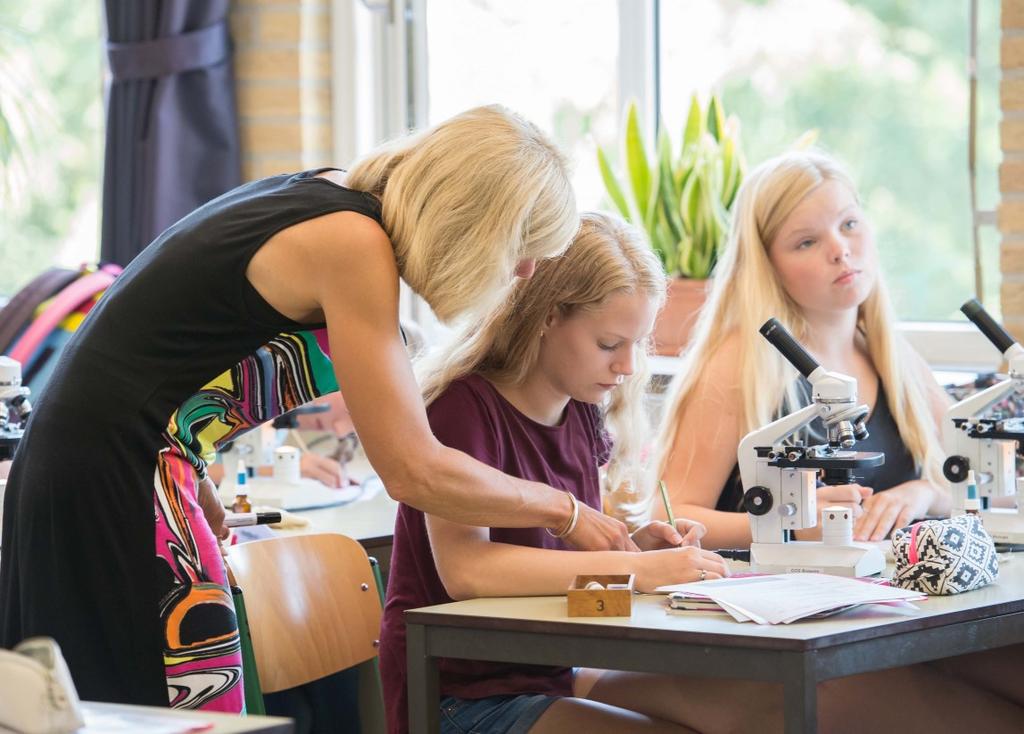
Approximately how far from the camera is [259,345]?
69.6 inches

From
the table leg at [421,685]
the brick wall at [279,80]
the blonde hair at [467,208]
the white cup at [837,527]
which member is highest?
the brick wall at [279,80]

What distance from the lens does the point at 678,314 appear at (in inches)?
139

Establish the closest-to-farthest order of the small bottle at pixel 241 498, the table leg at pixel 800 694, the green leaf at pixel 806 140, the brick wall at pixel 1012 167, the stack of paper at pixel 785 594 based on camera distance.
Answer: the table leg at pixel 800 694 < the stack of paper at pixel 785 594 < the small bottle at pixel 241 498 < the brick wall at pixel 1012 167 < the green leaf at pixel 806 140

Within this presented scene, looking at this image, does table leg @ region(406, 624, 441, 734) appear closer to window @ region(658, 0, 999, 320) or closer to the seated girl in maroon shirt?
the seated girl in maroon shirt

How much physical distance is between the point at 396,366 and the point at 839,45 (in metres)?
2.26

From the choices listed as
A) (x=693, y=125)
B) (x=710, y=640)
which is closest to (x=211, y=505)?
(x=710, y=640)

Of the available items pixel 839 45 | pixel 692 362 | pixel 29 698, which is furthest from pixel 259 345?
pixel 839 45

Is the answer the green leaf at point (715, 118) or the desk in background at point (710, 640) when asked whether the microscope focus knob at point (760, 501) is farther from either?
the green leaf at point (715, 118)

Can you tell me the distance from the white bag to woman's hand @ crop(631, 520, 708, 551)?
3.39 feet

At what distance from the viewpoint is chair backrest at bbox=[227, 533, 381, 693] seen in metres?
2.19

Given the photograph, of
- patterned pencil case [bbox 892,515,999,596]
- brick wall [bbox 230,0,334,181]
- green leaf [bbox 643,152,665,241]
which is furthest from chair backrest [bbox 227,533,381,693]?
brick wall [bbox 230,0,334,181]

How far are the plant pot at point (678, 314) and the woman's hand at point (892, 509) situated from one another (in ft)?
3.42

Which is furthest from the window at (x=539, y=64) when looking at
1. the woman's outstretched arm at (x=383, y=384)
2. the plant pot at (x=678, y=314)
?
the woman's outstretched arm at (x=383, y=384)

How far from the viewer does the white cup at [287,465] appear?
3074 millimetres
